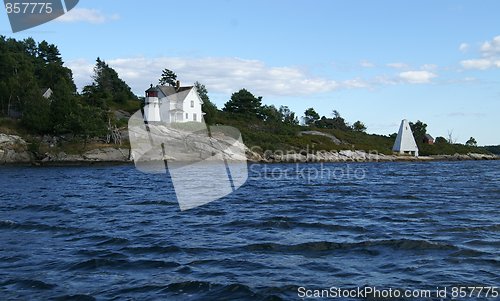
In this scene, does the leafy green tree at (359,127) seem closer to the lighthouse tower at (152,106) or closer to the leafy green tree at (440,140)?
the leafy green tree at (440,140)

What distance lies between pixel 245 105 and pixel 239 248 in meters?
132

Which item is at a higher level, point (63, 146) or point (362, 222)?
point (63, 146)

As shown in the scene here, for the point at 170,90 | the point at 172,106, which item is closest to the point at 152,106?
the point at 172,106

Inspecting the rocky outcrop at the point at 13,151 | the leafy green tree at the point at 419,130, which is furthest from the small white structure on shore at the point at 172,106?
the leafy green tree at the point at 419,130

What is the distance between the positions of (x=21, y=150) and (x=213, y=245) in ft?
240

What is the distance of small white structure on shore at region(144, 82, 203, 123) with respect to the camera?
107 meters

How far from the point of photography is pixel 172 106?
109125 millimetres

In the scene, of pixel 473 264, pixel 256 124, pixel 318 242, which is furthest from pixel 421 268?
pixel 256 124

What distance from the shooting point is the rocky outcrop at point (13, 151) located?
7744 cm

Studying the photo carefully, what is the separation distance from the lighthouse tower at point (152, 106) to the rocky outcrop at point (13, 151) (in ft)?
105

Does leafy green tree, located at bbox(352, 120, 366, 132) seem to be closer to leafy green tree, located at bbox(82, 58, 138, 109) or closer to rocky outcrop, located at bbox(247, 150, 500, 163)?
rocky outcrop, located at bbox(247, 150, 500, 163)

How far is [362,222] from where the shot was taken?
20.0 m

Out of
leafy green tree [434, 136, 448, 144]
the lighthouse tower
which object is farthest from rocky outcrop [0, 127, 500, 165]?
leafy green tree [434, 136, 448, 144]

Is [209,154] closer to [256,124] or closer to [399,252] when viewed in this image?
[256,124]
